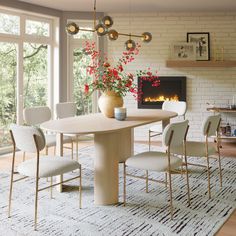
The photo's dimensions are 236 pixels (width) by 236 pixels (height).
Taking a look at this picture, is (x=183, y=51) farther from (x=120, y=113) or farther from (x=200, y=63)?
(x=120, y=113)

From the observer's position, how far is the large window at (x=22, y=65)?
5.88m

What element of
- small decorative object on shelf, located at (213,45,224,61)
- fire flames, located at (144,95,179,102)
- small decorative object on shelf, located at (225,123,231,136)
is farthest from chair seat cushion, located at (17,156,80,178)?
small decorative object on shelf, located at (213,45,224,61)

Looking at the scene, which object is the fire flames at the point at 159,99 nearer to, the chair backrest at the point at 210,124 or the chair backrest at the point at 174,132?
the chair backrest at the point at 210,124

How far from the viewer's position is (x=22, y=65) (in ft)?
20.2

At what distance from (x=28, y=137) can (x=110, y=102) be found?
126cm

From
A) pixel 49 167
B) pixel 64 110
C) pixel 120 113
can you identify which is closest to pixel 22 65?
pixel 64 110

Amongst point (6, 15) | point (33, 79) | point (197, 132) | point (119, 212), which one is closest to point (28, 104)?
point (33, 79)

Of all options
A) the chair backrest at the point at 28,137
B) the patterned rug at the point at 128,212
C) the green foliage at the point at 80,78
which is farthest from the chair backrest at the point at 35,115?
the green foliage at the point at 80,78

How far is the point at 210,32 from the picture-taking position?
688cm

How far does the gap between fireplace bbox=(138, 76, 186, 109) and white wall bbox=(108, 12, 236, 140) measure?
123 mm

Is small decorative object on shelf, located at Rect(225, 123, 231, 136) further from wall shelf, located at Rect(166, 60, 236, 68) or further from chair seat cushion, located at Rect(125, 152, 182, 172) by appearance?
chair seat cushion, located at Rect(125, 152, 182, 172)

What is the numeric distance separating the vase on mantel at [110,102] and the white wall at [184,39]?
3.02 meters

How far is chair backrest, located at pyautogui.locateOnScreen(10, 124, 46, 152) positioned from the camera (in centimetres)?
298

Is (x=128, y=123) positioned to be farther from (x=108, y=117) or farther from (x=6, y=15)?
(x=6, y=15)
